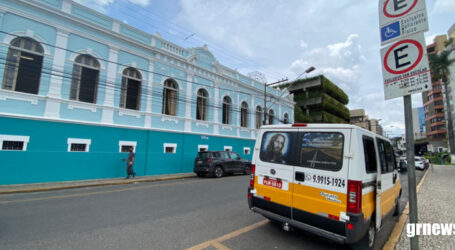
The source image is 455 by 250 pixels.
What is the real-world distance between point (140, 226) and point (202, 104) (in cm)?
1408

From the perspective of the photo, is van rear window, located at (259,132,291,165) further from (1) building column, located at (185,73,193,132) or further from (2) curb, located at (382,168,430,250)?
(1) building column, located at (185,73,193,132)

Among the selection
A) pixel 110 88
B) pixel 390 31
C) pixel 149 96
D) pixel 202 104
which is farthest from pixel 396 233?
pixel 202 104

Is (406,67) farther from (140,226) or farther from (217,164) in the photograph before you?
(217,164)

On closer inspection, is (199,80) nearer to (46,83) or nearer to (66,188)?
(46,83)

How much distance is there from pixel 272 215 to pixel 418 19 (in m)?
3.68

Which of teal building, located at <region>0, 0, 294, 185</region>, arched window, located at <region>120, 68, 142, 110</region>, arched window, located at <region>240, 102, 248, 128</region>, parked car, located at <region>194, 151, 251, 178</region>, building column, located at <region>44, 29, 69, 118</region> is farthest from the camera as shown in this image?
arched window, located at <region>240, 102, 248, 128</region>

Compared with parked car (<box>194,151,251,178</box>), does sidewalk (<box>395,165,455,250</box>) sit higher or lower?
lower

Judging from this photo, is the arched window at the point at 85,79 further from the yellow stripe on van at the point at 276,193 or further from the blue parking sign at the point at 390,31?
the blue parking sign at the point at 390,31

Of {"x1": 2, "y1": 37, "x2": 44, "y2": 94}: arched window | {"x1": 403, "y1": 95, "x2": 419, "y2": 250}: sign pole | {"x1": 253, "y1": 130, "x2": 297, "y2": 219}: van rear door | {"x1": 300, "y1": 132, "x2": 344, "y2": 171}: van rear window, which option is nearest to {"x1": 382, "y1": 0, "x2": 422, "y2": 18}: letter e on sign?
{"x1": 403, "y1": 95, "x2": 419, "y2": 250}: sign pole

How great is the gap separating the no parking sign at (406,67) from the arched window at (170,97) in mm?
14344

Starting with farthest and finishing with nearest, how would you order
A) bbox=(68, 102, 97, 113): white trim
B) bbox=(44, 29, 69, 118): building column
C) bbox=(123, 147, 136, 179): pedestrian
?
bbox=(123, 147, 136, 179): pedestrian → bbox=(68, 102, 97, 113): white trim → bbox=(44, 29, 69, 118): building column

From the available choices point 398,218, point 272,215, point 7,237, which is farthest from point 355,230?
point 7,237

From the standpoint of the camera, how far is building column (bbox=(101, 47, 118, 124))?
12.4m

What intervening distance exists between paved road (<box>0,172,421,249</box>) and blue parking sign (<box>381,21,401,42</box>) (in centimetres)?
350
